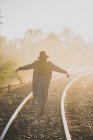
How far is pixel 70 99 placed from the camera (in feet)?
60.8

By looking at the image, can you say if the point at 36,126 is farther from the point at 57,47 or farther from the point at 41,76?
the point at 57,47

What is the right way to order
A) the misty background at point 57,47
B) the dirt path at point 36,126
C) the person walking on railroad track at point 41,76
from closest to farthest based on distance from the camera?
the dirt path at point 36,126, the person walking on railroad track at point 41,76, the misty background at point 57,47

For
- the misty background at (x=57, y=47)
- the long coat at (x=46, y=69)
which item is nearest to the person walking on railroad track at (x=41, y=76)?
the long coat at (x=46, y=69)

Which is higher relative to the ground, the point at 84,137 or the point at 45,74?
the point at 45,74

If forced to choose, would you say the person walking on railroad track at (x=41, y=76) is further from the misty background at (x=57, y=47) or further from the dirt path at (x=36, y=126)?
the misty background at (x=57, y=47)

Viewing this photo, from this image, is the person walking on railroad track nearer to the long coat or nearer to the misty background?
the long coat

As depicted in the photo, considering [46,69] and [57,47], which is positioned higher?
[46,69]

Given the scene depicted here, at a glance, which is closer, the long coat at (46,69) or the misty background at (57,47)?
the long coat at (46,69)

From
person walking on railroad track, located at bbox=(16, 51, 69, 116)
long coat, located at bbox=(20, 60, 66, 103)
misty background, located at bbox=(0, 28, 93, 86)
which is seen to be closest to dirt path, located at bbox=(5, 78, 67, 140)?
person walking on railroad track, located at bbox=(16, 51, 69, 116)

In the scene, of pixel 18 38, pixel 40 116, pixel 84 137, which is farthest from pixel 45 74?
pixel 18 38

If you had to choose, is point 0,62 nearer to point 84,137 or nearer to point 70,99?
point 70,99

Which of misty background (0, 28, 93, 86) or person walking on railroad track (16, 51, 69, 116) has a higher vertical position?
person walking on railroad track (16, 51, 69, 116)

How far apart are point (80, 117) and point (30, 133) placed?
10.5 ft

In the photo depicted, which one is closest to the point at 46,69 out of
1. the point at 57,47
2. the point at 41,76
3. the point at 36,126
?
the point at 41,76
